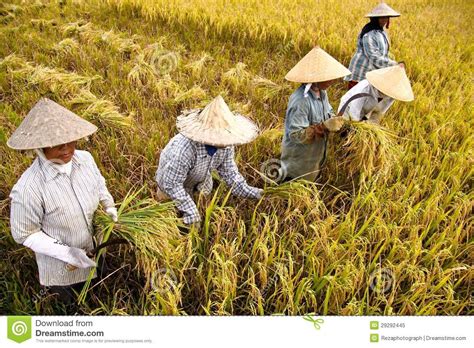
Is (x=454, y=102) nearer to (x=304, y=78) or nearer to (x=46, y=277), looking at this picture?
(x=304, y=78)

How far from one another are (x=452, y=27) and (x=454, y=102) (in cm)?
286

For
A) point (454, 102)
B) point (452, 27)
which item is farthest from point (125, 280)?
point (452, 27)

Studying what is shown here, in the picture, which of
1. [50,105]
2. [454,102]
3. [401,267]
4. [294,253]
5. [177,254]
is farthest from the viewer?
[454,102]

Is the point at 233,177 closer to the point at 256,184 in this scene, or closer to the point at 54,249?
the point at 256,184

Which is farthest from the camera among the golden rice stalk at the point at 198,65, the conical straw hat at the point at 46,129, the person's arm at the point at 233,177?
the golden rice stalk at the point at 198,65

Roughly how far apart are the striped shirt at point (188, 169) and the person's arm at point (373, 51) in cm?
162

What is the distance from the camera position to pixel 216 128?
145 centimetres

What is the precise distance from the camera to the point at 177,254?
145 cm

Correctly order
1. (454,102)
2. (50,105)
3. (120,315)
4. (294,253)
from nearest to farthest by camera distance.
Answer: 1. (50,105)
2. (120,315)
3. (294,253)
4. (454,102)

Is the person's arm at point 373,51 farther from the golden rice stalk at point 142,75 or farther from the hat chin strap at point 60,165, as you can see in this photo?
the hat chin strap at point 60,165

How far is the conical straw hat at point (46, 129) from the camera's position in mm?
1128

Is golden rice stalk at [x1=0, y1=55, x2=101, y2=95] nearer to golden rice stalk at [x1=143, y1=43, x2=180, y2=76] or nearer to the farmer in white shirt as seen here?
golden rice stalk at [x1=143, y1=43, x2=180, y2=76]

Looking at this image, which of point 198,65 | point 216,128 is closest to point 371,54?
point 198,65

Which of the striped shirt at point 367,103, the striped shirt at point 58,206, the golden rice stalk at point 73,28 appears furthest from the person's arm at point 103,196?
the golden rice stalk at point 73,28
